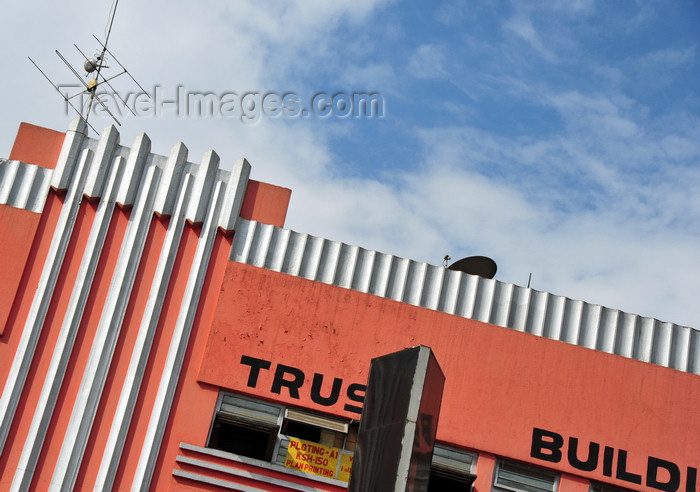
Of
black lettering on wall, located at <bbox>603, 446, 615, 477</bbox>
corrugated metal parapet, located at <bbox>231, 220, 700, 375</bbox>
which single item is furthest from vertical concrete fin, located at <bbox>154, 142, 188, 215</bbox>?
black lettering on wall, located at <bbox>603, 446, 615, 477</bbox>

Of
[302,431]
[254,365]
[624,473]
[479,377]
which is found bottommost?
[302,431]

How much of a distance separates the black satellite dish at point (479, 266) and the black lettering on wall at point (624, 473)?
3402mm

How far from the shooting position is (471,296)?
12898 mm

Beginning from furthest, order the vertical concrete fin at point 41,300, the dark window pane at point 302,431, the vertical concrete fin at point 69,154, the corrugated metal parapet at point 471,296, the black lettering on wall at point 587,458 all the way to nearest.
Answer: the corrugated metal parapet at point 471,296 → the vertical concrete fin at point 69,154 → the black lettering on wall at point 587,458 → the dark window pane at point 302,431 → the vertical concrete fin at point 41,300

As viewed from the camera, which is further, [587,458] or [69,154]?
[69,154]

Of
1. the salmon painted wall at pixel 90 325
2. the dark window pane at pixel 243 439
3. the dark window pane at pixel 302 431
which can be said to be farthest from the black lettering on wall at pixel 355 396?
the salmon painted wall at pixel 90 325

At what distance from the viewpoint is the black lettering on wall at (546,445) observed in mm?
12156

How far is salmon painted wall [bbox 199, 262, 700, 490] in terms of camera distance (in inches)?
478

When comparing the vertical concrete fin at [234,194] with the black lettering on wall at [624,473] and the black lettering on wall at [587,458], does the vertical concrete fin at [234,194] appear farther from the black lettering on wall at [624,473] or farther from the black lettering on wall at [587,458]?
the black lettering on wall at [624,473]

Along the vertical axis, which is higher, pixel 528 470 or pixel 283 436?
pixel 528 470

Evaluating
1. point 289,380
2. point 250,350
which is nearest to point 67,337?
point 250,350

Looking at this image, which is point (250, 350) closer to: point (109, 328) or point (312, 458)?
point (312, 458)

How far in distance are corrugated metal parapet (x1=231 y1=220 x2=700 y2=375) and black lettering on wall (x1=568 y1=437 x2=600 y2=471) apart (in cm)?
147

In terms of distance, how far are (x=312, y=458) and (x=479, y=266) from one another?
168 inches
